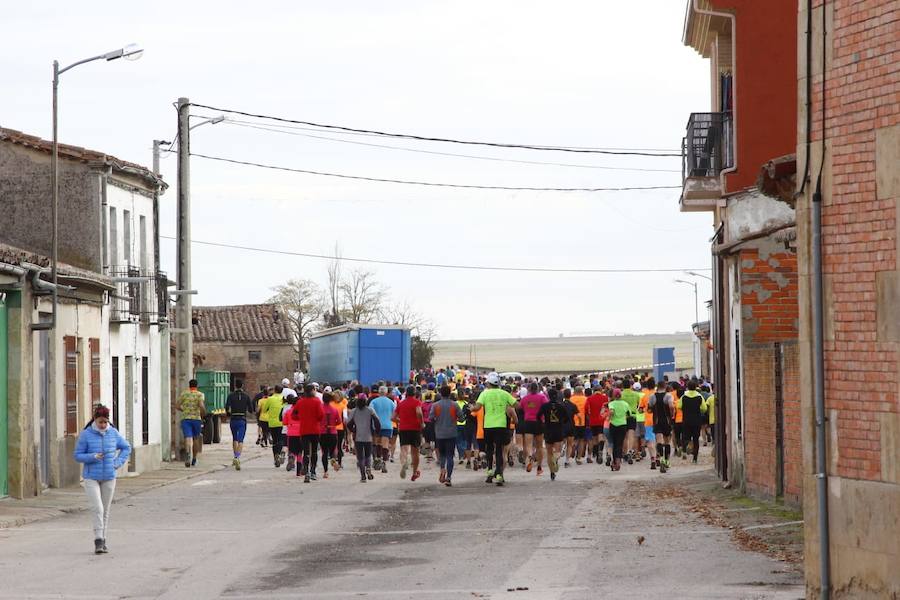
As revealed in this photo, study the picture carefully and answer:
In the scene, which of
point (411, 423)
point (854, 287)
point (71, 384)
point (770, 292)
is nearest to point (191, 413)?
point (71, 384)

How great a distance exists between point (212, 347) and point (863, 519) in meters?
65.0

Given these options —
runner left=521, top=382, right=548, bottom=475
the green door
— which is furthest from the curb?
runner left=521, top=382, right=548, bottom=475

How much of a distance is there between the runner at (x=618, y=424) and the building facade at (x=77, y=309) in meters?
8.99

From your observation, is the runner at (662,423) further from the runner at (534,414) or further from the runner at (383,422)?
the runner at (383,422)

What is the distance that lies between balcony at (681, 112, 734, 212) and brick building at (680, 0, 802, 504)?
0.8 inches

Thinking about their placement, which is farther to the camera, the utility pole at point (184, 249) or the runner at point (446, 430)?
the utility pole at point (184, 249)

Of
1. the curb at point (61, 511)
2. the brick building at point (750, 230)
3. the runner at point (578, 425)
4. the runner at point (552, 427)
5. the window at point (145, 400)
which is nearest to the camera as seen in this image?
the curb at point (61, 511)

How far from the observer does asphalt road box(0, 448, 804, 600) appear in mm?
12727

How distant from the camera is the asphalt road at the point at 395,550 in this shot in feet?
41.8

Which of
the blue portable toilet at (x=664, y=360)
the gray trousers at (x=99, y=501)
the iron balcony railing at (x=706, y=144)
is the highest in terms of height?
the iron balcony railing at (x=706, y=144)

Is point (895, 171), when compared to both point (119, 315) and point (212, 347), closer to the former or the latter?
point (119, 315)

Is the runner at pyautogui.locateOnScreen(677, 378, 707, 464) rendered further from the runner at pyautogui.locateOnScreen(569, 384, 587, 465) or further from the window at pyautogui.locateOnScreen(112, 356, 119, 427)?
the window at pyautogui.locateOnScreen(112, 356, 119, 427)

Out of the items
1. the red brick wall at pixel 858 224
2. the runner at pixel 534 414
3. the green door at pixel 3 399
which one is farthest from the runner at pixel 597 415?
the red brick wall at pixel 858 224

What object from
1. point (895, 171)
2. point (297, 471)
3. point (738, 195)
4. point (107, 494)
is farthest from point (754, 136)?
point (895, 171)
